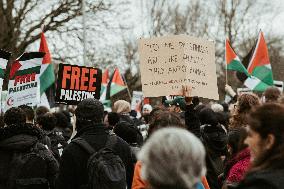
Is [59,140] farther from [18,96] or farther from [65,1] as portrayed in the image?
[65,1]

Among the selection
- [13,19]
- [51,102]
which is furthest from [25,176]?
[13,19]

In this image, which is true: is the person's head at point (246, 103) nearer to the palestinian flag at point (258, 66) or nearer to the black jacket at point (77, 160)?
the black jacket at point (77, 160)

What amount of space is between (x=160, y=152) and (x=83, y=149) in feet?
7.87

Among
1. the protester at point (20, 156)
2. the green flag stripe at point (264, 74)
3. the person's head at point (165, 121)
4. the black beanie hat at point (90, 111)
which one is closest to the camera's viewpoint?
the person's head at point (165, 121)

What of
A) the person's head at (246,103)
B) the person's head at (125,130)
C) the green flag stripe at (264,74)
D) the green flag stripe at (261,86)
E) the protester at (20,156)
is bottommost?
the protester at (20,156)

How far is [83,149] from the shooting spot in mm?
5262

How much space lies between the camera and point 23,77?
8.77 metres

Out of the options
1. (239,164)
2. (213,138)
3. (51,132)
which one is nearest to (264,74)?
(51,132)

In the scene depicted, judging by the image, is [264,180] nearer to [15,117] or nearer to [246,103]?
[246,103]

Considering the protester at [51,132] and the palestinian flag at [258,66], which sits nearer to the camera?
the protester at [51,132]

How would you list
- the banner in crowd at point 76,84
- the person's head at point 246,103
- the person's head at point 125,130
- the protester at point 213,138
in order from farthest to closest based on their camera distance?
the banner in crowd at point 76,84 → the person's head at point 125,130 → the protester at point 213,138 → the person's head at point 246,103

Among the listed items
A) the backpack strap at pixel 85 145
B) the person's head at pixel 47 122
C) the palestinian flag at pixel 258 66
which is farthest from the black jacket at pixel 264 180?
the palestinian flag at pixel 258 66

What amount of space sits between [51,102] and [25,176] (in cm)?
683

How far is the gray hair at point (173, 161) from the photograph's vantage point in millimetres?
2922
